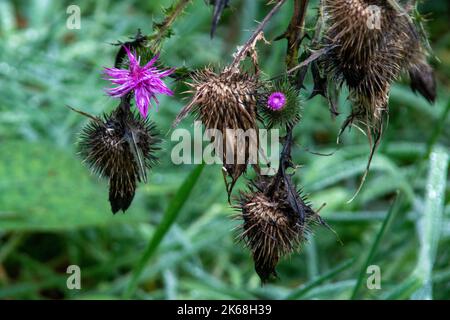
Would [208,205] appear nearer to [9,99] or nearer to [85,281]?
[85,281]

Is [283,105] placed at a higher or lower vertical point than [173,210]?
higher

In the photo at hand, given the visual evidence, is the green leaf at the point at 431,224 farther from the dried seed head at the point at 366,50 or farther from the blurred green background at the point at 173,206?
the dried seed head at the point at 366,50

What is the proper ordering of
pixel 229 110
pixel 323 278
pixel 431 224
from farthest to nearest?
pixel 431 224 < pixel 323 278 < pixel 229 110

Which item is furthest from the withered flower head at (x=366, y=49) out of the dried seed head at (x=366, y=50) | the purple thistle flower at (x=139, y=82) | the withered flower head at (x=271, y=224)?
the purple thistle flower at (x=139, y=82)

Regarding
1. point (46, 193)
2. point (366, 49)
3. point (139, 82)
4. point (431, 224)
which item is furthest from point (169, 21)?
point (46, 193)

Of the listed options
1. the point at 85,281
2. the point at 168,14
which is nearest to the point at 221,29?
the point at 85,281

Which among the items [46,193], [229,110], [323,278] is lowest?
[323,278]

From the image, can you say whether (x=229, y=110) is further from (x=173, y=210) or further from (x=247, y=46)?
(x=173, y=210)
